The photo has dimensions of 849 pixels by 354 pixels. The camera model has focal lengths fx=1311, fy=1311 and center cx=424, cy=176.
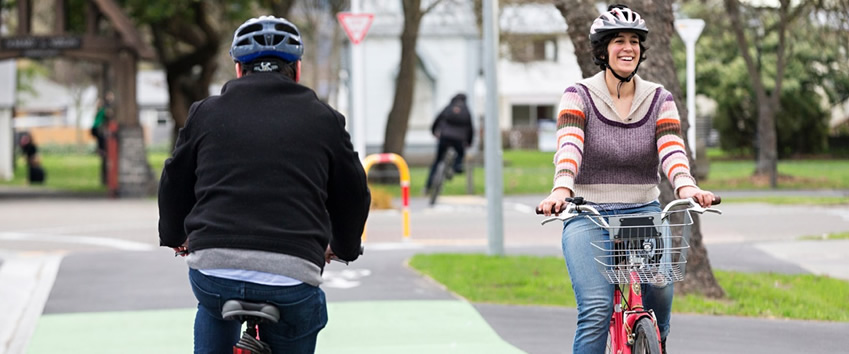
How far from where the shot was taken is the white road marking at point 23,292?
28.2 feet

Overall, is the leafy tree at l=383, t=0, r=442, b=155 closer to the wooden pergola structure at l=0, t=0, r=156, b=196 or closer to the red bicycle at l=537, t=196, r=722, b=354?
the wooden pergola structure at l=0, t=0, r=156, b=196

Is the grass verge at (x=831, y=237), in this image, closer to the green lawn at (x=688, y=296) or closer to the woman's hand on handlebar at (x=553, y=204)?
the green lawn at (x=688, y=296)

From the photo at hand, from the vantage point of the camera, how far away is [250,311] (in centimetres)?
391

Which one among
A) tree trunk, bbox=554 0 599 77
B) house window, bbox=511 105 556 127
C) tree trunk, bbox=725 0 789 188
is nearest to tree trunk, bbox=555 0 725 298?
tree trunk, bbox=554 0 599 77

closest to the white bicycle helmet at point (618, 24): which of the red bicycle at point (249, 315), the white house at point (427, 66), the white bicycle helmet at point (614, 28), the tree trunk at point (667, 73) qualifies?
the white bicycle helmet at point (614, 28)

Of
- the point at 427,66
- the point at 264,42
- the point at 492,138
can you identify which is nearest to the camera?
the point at 264,42

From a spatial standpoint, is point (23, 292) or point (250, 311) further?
point (23, 292)

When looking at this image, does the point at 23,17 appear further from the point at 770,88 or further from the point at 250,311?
the point at 770,88

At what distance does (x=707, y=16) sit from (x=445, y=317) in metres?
26.1

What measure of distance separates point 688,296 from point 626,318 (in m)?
4.51

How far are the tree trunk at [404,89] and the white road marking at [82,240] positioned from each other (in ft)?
37.3

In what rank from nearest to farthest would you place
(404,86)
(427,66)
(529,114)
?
(404,86) < (427,66) < (529,114)

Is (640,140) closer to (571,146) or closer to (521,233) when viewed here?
(571,146)

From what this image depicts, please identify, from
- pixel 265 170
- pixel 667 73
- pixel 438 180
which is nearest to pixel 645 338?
pixel 265 170
